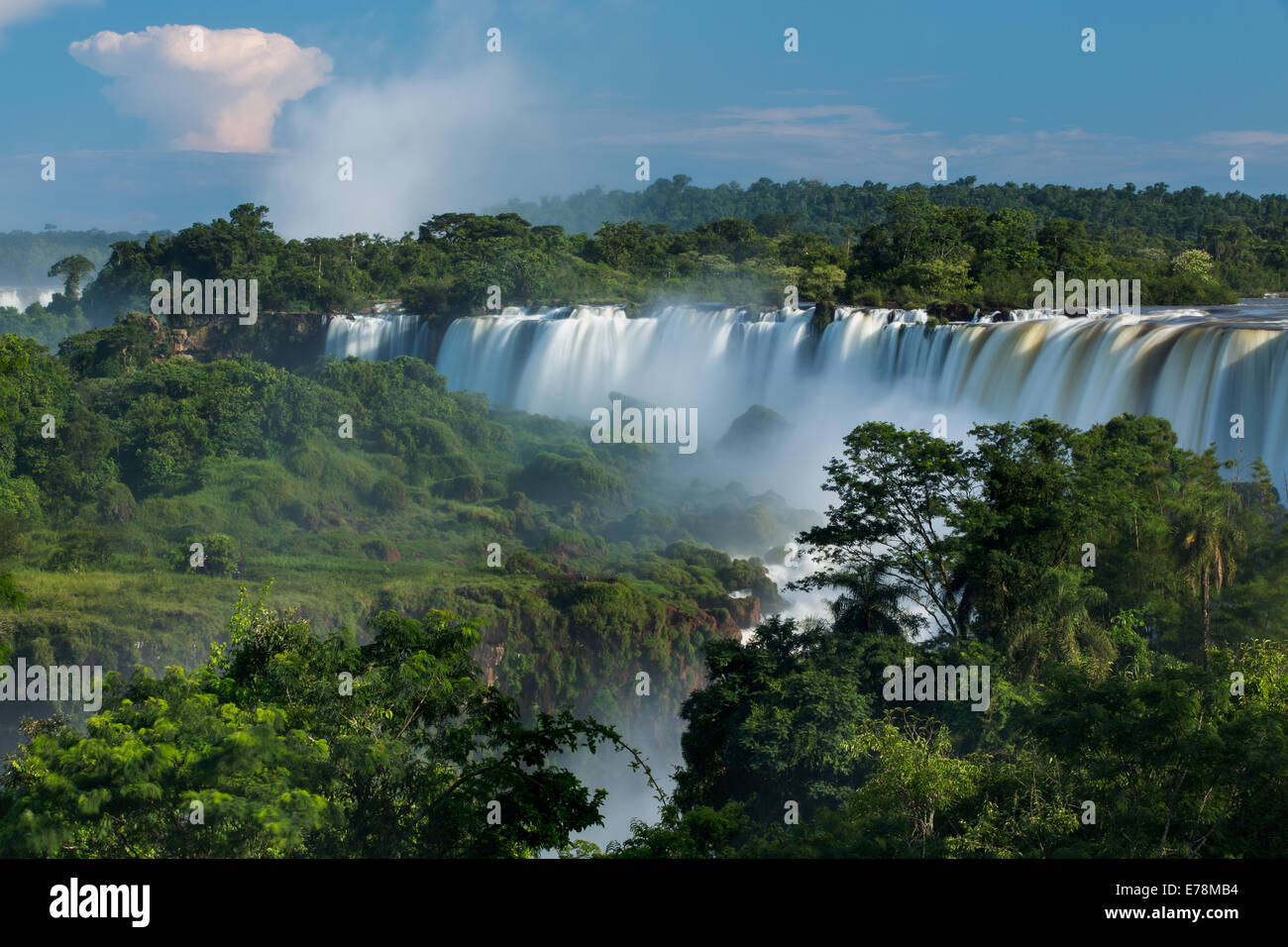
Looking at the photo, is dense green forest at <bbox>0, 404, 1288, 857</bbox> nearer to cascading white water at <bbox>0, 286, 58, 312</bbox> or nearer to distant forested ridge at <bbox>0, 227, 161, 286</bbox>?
cascading white water at <bbox>0, 286, 58, 312</bbox>

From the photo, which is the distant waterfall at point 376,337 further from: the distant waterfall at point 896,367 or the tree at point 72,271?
the tree at point 72,271

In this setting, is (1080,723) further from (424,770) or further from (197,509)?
(197,509)

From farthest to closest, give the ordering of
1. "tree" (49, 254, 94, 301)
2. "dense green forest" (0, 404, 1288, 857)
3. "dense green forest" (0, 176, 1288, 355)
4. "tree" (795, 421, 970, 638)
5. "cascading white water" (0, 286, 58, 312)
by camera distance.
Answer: "cascading white water" (0, 286, 58, 312)
"tree" (49, 254, 94, 301)
"dense green forest" (0, 176, 1288, 355)
"tree" (795, 421, 970, 638)
"dense green forest" (0, 404, 1288, 857)

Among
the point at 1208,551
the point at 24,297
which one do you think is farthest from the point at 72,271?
the point at 1208,551

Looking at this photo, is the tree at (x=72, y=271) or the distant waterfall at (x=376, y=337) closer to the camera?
the distant waterfall at (x=376, y=337)

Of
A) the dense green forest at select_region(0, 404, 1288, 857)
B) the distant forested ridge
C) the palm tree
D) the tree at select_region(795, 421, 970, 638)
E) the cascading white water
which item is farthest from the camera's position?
the distant forested ridge

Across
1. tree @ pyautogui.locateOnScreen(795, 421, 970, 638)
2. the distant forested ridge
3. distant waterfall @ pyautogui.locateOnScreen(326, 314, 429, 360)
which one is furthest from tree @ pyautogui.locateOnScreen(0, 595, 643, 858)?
the distant forested ridge

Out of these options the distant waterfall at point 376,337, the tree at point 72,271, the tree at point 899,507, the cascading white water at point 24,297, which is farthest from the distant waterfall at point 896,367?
the cascading white water at point 24,297
